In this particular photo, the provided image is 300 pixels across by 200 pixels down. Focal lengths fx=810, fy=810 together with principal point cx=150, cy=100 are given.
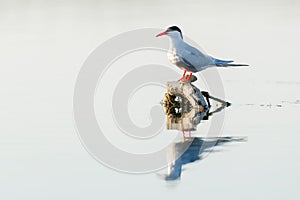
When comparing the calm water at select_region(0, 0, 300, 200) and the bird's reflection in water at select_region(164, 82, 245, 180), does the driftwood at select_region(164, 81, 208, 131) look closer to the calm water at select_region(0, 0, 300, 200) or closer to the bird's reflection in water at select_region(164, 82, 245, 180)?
the bird's reflection in water at select_region(164, 82, 245, 180)

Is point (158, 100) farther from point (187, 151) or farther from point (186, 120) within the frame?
point (187, 151)

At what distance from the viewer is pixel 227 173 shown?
21.5 ft

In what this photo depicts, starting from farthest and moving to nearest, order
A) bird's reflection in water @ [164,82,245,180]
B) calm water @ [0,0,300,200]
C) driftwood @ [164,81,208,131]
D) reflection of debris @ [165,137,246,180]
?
driftwood @ [164,81,208,131]
bird's reflection in water @ [164,82,245,180]
reflection of debris @ [165,137,246,180]
calm water @ [0,0,300,200]

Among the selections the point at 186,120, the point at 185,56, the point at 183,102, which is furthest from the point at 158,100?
the point at 186,120

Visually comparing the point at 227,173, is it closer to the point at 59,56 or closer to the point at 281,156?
the point at 281,156

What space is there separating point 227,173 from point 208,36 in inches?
316

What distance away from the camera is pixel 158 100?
32.1ft

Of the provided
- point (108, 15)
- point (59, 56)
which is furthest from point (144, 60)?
point (108, 15)

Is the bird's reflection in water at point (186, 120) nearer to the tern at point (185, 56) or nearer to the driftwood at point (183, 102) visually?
the driftwood at point (183, 102)

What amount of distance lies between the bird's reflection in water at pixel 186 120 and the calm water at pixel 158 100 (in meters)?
0.10

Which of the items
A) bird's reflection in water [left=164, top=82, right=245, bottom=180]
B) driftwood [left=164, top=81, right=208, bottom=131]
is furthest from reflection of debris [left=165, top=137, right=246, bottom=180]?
driftwood [left=164, top=81, right=208, bottom=131]

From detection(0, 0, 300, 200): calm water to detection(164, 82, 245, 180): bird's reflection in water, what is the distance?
104mm

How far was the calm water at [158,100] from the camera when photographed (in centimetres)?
625

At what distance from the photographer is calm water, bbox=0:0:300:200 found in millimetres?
6246
